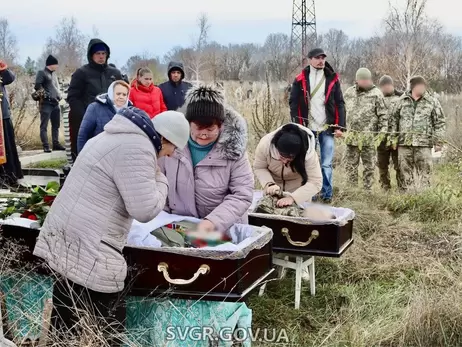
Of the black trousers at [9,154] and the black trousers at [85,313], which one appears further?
the black trousers at [9,154]

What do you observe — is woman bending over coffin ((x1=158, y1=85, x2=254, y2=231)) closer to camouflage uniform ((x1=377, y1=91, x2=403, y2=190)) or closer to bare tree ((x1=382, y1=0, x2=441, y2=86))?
camouflage uniform ((x1=377, y1=91, x2=403, y2=190))

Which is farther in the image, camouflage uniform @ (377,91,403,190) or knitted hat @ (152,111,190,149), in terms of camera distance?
camouflage uniform @ (377,91,403,190)

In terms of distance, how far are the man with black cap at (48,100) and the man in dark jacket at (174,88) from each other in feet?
9.11

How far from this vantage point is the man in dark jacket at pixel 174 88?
8366mm

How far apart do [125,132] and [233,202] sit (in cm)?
104

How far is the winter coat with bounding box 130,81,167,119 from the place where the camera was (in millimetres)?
7699

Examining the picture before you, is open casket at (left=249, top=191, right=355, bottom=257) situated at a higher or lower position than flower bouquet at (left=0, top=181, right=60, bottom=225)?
lower

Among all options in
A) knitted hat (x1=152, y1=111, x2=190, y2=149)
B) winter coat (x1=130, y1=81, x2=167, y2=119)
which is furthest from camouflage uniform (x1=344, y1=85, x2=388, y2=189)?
knitted hat (x1=152, y1=111, x2=190, y2=149)

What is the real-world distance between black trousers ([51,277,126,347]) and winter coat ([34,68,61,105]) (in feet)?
25.9

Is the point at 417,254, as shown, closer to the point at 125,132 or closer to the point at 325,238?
the point at 325,238

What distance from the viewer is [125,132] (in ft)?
9.46

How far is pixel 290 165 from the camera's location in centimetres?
467

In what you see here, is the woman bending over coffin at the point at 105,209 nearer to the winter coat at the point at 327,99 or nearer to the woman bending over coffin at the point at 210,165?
the woman bending over coffin at the point at 210,165

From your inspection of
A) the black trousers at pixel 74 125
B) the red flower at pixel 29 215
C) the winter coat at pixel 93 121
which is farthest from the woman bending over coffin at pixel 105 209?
the black trousers at pixel 74 125
